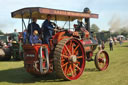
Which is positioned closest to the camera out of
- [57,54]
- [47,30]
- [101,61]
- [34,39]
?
[57,54]

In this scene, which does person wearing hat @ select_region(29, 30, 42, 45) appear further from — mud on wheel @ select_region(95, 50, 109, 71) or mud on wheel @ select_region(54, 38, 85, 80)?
mud on wheel @ select_region(95, 50, 109, 71)

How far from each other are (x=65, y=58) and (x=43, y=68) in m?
0.79

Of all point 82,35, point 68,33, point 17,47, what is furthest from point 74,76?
point 17,47

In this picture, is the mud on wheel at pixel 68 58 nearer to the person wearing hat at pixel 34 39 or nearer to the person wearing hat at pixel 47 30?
the person wearing hat at pixel 47 30

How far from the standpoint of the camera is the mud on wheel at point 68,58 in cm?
495

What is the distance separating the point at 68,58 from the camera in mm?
5379

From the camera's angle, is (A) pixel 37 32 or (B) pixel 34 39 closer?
(B) pixel 34 39

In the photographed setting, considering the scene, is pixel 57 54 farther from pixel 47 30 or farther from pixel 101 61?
pixel 101 61

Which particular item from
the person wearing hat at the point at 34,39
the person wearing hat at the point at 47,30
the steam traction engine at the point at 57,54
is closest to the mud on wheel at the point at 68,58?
the steam traction engine at the point at 57,54

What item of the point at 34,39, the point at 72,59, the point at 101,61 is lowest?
the point at 101,61

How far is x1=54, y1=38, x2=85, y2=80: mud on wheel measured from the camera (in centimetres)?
495

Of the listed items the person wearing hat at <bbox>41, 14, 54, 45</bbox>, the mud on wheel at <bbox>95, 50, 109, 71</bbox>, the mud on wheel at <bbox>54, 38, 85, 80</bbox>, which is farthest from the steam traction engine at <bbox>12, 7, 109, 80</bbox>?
the mud on wheel at <bbox>95, 50, 109, 71</bbox>

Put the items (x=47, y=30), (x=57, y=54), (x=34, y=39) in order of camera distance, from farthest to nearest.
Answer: (x=47, y=30)
(x=34, y=39)
(x=57, y=54)

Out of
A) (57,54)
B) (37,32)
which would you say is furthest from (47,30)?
(57,54)
